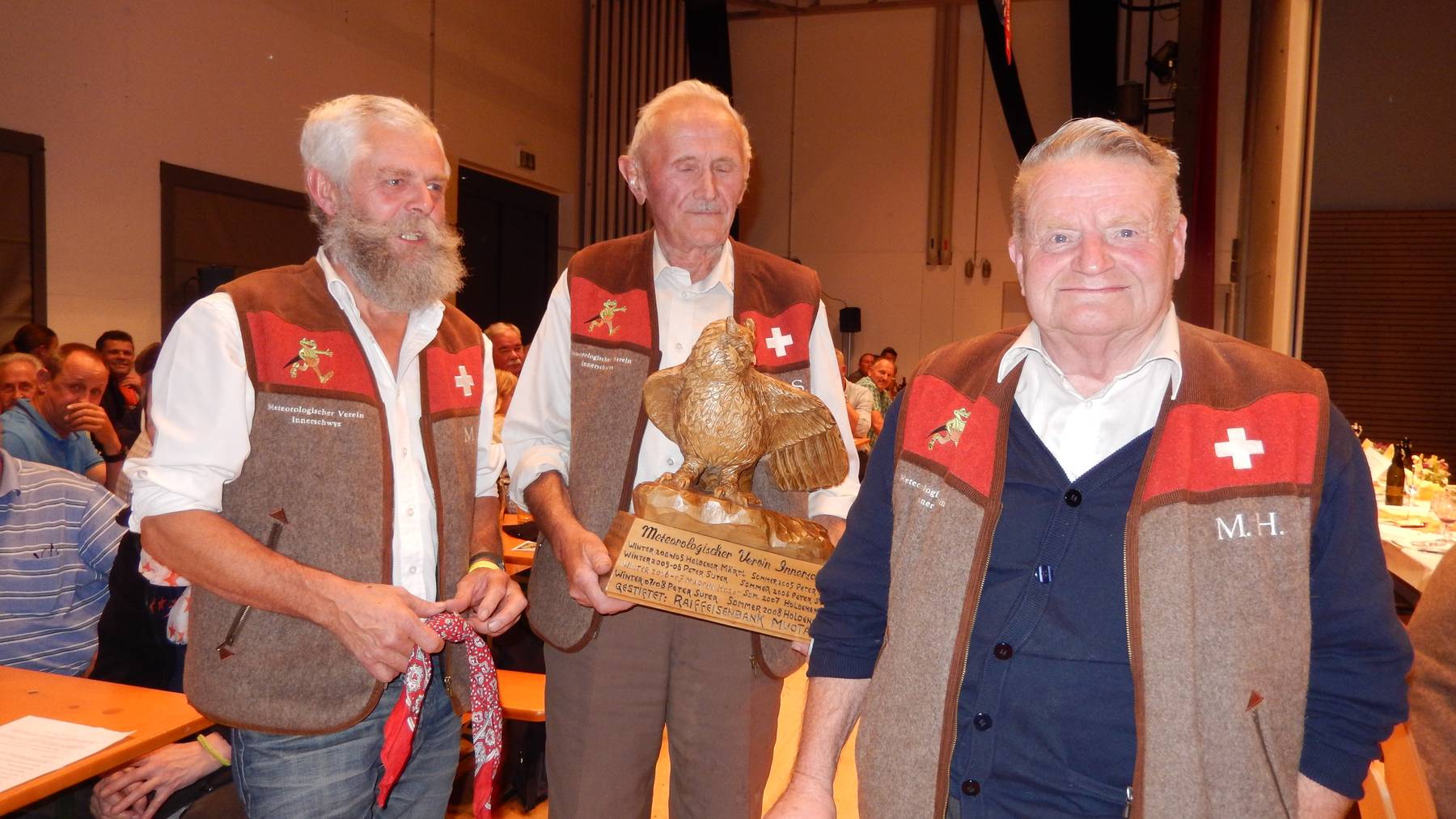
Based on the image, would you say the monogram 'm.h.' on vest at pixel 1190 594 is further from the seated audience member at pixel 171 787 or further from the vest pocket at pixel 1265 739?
the seated audience member at pixel 171 787

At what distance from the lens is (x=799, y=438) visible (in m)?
1.93

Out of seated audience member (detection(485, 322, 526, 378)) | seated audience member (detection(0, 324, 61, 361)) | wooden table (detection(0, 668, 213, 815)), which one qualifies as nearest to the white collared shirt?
wooden table (detection(0, 668, 213, 815))

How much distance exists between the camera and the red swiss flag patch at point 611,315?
2018 millimetres

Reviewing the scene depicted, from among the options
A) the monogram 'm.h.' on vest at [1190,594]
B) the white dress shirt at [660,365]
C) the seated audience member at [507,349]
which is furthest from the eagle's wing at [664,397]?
the seated audience member at [507,349]

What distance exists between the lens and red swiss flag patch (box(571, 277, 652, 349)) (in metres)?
2.02

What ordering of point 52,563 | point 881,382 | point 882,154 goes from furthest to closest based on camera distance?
point 882,154 → point 881,382 → point 52,563

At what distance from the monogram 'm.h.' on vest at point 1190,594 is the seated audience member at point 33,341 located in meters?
5.68

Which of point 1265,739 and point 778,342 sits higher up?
point 778,342

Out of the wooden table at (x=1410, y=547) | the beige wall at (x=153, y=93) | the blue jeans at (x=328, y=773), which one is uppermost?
the beige wall at (x=153, y=93)

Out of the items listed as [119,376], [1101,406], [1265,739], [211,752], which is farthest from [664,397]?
[119,376]

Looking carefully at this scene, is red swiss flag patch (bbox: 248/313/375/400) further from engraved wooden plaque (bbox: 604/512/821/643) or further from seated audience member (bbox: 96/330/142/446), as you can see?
seated audience member (bbox: 96/330/142/446)

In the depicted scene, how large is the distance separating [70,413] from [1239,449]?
183 inches

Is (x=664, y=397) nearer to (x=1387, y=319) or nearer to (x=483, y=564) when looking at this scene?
(x=483, y=564)

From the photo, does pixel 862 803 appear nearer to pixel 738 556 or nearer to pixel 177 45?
pixel 738 556
